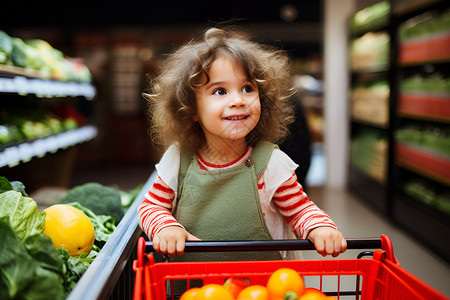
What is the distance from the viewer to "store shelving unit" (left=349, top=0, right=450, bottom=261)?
12.9 ft

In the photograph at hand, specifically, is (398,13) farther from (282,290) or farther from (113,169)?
(113,169)

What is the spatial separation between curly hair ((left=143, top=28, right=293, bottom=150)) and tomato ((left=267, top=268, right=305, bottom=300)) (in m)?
0.61

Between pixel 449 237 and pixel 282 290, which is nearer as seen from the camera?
pixel 282 290

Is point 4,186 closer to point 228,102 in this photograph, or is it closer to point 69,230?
point 69,230

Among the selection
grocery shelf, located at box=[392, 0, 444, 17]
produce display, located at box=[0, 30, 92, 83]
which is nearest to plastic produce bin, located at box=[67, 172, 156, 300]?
produce display, located at box=[0, 30, 92, 83]

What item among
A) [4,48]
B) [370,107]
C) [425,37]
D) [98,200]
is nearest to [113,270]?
[98,200]

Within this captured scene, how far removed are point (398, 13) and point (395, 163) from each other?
160 cm

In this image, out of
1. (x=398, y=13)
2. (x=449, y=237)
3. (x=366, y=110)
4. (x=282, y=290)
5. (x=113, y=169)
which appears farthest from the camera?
(x=113, y=169)

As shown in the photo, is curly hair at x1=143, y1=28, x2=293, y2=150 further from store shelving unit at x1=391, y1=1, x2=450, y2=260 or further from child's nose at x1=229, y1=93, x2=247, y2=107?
store shelving unit at x1=391, y1=1, x2=450, y2=260

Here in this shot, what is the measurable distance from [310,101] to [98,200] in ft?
27.9

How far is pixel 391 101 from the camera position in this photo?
4.83 metres

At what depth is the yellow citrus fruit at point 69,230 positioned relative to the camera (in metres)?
1.53

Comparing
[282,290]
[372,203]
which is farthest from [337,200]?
[282,290]

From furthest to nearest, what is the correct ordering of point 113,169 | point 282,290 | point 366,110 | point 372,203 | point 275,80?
point 113,169
point 366,110
point 372,203
point 275,80
point 282,290
